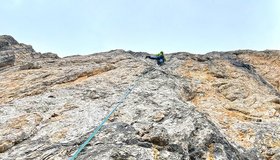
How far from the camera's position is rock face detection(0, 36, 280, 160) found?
670 cm

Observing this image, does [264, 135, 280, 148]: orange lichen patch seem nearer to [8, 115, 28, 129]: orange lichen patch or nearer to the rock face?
the rock face

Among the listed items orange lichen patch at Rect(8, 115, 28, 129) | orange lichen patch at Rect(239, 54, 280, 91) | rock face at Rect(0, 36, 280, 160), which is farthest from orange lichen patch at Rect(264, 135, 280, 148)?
orange lichen patch at Rect(239, 54, 280, 91)

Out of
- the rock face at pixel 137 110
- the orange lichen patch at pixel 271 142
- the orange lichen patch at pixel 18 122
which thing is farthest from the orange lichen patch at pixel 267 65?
the orange lichen patch at pixel 18 122

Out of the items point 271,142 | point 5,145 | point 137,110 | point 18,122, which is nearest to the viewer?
point 5,145

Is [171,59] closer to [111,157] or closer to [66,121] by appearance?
[66,121]

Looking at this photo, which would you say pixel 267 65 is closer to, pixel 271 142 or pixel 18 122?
pixel 271 142

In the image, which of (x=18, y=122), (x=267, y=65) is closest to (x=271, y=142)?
(x=18, y=122)

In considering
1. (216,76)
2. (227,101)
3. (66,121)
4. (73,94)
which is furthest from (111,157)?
Answer: (216,76)

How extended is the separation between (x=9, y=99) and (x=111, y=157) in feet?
18.1

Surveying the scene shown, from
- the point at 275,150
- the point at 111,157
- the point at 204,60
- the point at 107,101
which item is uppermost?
the point at 204,60

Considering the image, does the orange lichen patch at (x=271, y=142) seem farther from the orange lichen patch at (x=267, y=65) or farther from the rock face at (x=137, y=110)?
the orange lichen patch at (x=267, y=65)

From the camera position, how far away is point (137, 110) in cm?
861

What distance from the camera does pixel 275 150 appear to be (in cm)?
839

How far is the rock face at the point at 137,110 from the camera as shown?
670 centimetres
